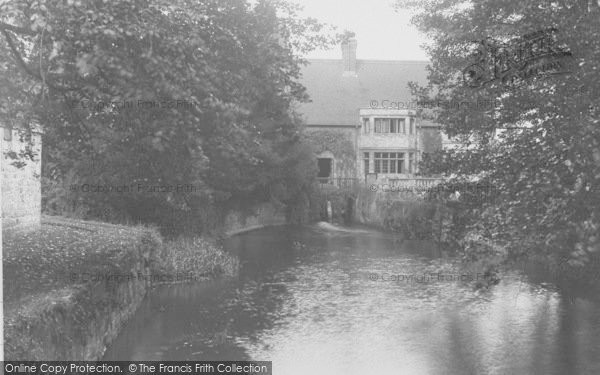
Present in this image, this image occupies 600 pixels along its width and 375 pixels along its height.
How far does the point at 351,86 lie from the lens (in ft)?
151

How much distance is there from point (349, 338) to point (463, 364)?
244cm

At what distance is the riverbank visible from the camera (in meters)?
7.22

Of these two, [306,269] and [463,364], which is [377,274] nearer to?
[306,269]

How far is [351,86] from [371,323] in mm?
33725

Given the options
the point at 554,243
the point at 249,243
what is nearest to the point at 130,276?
the point at 554,243

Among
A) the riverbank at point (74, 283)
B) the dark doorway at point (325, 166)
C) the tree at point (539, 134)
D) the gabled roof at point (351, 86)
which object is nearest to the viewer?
the riverbank at point (74, 283)

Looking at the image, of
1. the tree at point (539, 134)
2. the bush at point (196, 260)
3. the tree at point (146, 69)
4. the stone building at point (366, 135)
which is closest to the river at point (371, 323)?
the bush at point (196, 260)

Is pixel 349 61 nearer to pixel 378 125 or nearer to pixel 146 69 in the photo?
pixel 378 125

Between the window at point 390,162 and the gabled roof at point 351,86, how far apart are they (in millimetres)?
2901

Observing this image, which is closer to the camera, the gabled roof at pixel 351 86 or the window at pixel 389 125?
the window at pixel 389 125

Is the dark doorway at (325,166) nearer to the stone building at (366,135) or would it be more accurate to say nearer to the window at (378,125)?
the stone building at (366,135)

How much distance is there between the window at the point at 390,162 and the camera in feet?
142

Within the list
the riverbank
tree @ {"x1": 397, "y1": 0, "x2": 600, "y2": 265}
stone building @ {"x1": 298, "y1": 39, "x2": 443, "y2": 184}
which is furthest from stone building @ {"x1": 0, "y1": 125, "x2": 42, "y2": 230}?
stone building @ {"x1": 298, "y1": 39, "x2": 443, "y2": 184}

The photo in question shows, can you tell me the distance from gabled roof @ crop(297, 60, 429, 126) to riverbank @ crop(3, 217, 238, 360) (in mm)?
27334
